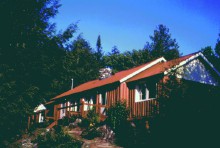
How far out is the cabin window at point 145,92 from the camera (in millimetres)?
19250

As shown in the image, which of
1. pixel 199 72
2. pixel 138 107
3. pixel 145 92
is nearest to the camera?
pixel 138 107

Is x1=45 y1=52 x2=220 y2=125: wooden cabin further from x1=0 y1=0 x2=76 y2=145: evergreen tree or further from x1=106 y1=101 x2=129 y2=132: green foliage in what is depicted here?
x1=0 y1=0 x2=76 y2=145: evergreen tree

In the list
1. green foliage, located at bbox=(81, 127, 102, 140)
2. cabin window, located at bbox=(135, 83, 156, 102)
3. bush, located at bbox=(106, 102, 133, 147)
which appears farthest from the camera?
cabin window, located at bbox=(135, 83, 156, 102)

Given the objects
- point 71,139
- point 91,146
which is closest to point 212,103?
point 91,146

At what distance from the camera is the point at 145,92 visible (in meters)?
19.7

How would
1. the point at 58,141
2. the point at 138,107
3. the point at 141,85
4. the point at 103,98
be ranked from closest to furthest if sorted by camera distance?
the point at 58,141 → the point at 138,107 → the point at 141,85 → the point at 103,98

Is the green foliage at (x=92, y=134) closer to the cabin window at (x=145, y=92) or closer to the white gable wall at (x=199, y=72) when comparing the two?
the cabin window at (x=145, y=92)

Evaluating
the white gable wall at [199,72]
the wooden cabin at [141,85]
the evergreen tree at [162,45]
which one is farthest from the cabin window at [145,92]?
the evergreen tree at [162,45]

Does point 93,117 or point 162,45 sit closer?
point 93,117

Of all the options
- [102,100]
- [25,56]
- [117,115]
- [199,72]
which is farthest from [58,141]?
[199,72]

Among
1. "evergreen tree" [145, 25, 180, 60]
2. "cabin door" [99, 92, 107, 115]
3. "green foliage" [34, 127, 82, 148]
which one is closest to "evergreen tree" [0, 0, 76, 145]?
"green foliage" [34, 127, 82, 148]

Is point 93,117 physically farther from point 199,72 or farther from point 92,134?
point 199,72

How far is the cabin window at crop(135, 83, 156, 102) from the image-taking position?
1925 cm

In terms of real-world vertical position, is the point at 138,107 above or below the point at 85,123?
above
